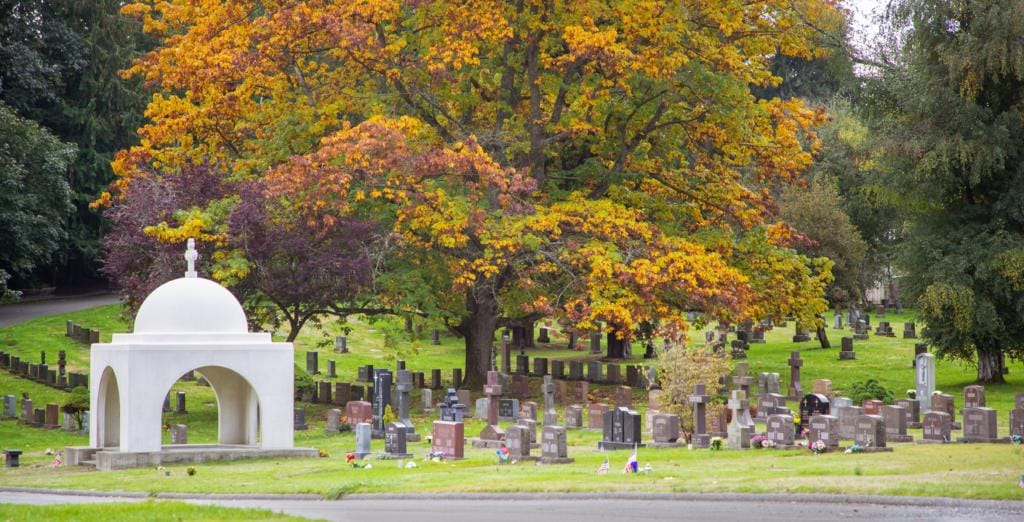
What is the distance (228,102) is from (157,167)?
451cm

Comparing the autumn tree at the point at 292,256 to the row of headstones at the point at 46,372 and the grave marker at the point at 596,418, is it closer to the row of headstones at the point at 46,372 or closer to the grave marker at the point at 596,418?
the grave marker at the point at 596,418

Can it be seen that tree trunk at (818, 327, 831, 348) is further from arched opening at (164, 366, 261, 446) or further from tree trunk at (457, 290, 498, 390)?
arched opening at (164, 366, 261, 446)

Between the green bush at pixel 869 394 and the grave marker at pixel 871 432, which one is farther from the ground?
the green bush at pixel 869 394

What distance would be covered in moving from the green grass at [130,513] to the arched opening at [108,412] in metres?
8.67

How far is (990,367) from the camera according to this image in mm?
38531

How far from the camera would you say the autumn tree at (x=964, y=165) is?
3597cm

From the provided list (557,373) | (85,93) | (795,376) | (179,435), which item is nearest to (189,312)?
(179,435)

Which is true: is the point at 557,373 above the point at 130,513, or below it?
above

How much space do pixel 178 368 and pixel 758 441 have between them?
1029 cm

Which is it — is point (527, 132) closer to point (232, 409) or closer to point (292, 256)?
point (292, 256)

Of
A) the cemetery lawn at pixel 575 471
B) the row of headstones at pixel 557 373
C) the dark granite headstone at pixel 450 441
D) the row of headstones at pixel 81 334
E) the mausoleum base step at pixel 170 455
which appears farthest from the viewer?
the row of headstones at pixel 81 334

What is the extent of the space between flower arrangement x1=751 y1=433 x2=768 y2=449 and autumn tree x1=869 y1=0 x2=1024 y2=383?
1282cm

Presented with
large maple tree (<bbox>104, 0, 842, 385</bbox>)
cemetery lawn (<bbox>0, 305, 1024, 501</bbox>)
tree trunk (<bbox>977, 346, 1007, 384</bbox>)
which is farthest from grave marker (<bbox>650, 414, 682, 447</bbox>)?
tree trunk (<bbox>977, 346, 1007, 384</bbox>)

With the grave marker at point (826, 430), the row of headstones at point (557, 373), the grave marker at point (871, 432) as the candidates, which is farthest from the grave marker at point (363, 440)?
the row of headstones at point (557, 373)
